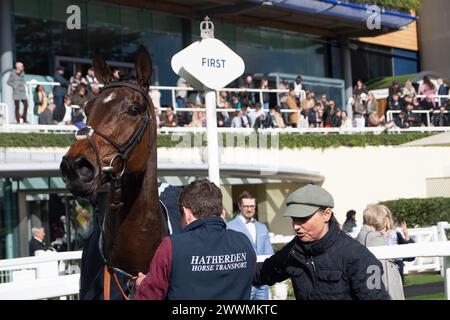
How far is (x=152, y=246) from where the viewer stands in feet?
15.0

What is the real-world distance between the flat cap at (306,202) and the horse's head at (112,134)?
999mm

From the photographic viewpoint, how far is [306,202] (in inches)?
151

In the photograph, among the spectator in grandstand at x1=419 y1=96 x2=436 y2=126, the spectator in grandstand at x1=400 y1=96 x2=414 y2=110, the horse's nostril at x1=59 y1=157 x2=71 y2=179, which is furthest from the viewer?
the spectator in grandstand at x1=419 y1=96 x2=436 y2=126

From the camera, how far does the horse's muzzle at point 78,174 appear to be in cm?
412

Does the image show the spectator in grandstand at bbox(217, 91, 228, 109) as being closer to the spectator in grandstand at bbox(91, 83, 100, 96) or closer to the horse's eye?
the spectator in grandstand at bbox(91, 83, 100, 96)

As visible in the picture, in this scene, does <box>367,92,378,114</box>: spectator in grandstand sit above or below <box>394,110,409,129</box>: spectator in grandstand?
above

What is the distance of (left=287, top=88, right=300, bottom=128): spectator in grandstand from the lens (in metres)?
20.9

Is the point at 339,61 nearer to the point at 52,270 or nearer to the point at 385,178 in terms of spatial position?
the point at 385,178

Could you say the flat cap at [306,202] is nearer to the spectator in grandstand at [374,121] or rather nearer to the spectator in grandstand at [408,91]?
the spectator in grandstand at [374,121]

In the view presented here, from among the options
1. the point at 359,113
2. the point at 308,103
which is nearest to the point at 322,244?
the point at 308,103

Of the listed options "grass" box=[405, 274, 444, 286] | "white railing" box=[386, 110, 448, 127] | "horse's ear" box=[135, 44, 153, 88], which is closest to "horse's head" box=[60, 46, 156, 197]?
"horse's ear" box=[135, 44, 153, 88]

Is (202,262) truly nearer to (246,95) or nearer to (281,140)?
(281,140)

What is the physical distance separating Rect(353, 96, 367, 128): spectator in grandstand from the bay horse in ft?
58.4

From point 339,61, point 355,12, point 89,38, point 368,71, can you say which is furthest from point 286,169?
point 368,71
